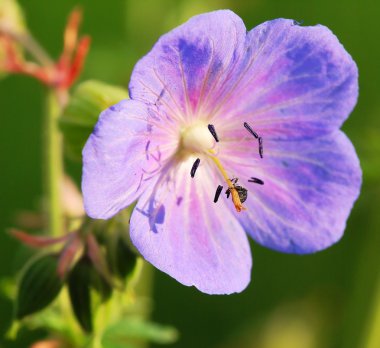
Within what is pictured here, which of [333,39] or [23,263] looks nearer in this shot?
[333,39]

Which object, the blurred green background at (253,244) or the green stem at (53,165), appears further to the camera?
the blurred green background at (253,244)

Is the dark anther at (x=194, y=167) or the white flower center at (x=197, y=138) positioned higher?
the white flower center at (x=197, y=138)

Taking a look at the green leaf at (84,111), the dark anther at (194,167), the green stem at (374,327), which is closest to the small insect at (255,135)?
the dark anther at (194,167)

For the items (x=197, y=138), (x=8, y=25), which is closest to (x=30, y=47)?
(x=8, y=25)

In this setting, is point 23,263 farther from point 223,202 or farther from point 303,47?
point 303,47

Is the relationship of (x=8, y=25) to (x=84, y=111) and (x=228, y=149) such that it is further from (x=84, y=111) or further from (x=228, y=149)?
(x=228, y=149)

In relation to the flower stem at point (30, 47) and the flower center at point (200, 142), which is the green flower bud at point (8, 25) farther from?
the flower center at point (200, 142)

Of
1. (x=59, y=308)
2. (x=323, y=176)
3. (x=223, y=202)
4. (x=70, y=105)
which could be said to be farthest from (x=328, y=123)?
(x=59, y=308)
